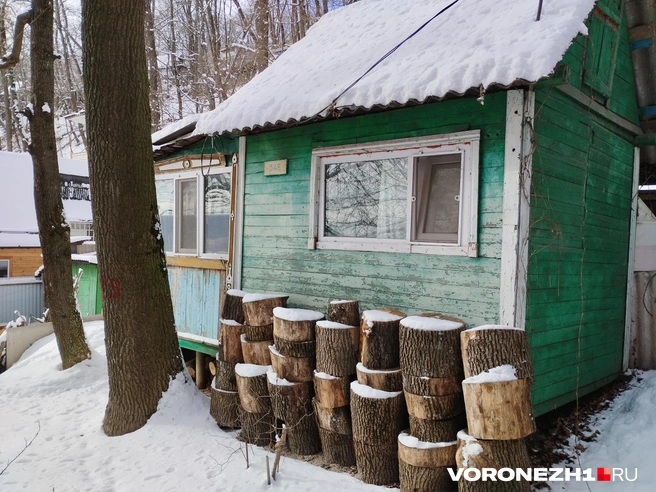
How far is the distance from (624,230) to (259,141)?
15.7ft

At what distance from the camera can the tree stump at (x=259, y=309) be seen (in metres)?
5.44

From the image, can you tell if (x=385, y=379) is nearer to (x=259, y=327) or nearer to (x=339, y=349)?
(x=339, y=349)

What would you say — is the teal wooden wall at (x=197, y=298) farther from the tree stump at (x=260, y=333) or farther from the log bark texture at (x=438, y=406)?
the log bark texture at (x=438, y=406)

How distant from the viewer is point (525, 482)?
373 centimetres

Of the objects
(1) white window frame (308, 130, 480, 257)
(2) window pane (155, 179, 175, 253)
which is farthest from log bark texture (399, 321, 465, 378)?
(2) window pane (155, 179, 175, 253)

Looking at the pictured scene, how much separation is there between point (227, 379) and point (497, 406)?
3105mm

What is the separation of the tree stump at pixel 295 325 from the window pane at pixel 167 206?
3606 millimetres

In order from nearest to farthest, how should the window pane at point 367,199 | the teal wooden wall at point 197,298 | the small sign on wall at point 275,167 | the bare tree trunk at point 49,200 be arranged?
the window pane at point 367,199
the small sign on wall at point 275,167
the teal wooden wall at point 197,298
the bare tree trunk at point 49,200

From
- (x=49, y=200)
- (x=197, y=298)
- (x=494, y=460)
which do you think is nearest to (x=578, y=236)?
(x=494, y=460)

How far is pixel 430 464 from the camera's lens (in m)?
3.94

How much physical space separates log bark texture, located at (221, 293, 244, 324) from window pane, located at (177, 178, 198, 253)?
2.02 metres

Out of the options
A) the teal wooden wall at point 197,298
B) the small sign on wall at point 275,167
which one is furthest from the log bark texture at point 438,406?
the teal wooden wall at point 197,298

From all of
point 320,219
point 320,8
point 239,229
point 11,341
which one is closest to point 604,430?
point 320,219

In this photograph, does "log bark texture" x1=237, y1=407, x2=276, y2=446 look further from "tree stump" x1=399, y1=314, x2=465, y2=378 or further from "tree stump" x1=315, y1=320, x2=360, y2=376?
"tree stump" x1=399, y1=314, x2=465, y2=378
